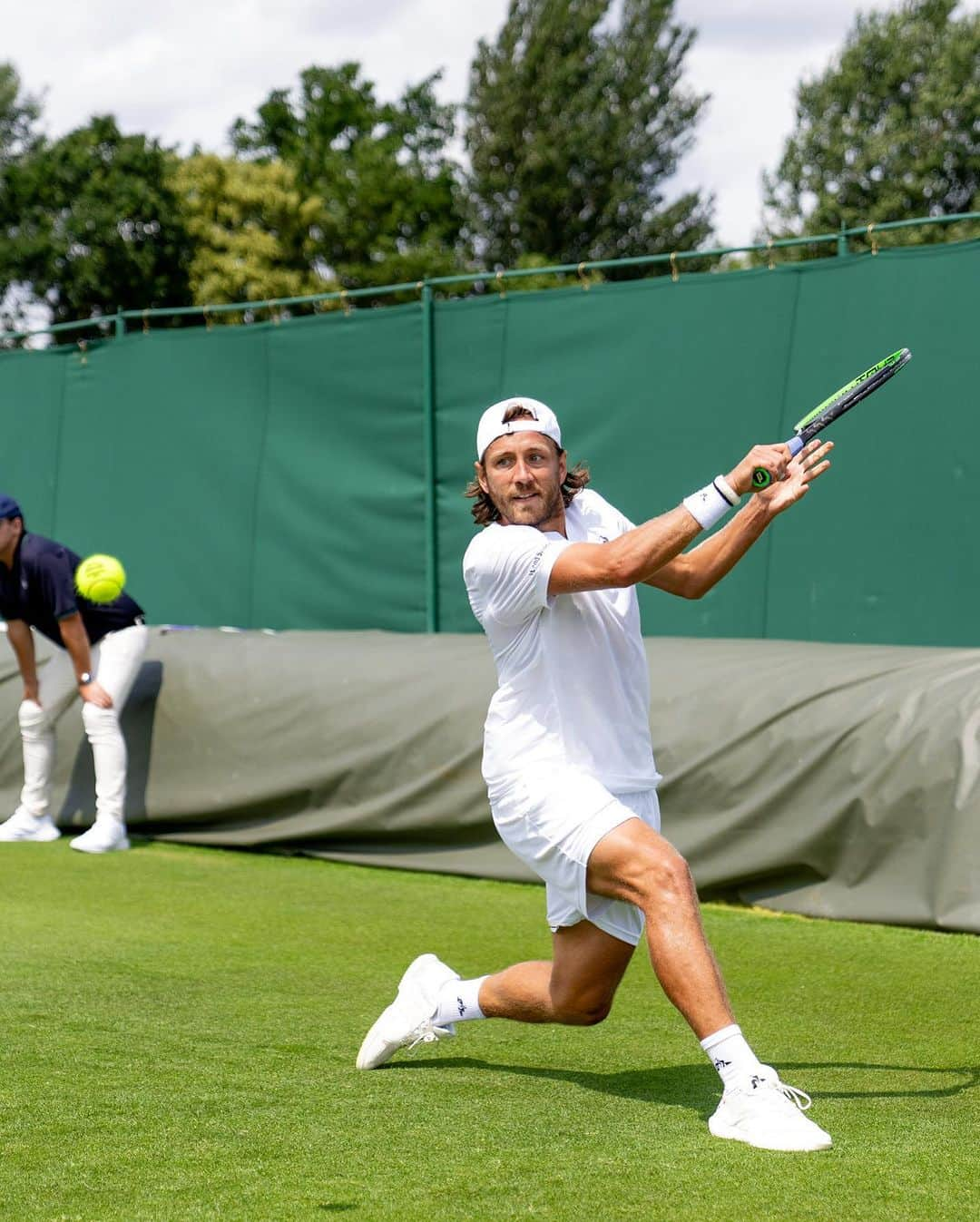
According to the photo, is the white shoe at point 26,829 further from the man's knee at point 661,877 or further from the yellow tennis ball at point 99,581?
the man's knee at point 661,877

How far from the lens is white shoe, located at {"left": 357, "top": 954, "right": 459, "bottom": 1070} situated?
4680mm

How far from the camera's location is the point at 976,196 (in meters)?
46.6

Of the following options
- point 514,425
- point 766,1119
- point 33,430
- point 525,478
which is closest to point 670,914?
point 766,1119

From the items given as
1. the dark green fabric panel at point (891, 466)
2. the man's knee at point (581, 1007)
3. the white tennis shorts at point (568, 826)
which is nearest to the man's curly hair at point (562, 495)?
the white tennis shorts at point (568, 826)

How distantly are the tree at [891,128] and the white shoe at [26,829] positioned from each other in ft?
130

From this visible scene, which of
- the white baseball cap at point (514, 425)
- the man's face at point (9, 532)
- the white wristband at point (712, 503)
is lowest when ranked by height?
the man's face at point (9, 532)

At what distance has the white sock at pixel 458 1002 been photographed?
4.65 m

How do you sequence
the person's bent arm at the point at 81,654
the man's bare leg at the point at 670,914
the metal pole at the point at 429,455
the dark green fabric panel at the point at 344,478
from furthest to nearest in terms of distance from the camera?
the dark green fabric panel at the point at 344,478, the metal pole at the point at 429,455, the person's bent arm at the point at 81,654, the man's bare leg at the point at 670,914

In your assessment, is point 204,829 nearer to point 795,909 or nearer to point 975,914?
point 795,909

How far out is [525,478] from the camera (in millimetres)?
4375

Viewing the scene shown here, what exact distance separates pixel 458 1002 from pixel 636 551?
1.45m

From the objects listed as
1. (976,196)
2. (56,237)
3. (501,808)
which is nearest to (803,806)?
(501,808)

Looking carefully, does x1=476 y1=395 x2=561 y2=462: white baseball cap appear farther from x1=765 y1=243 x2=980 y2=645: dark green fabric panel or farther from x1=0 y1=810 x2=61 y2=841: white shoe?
x1=0 y1=810 x2=61 y2=841: white shoe

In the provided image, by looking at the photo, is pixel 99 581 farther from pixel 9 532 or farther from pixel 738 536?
pixel 738 536
